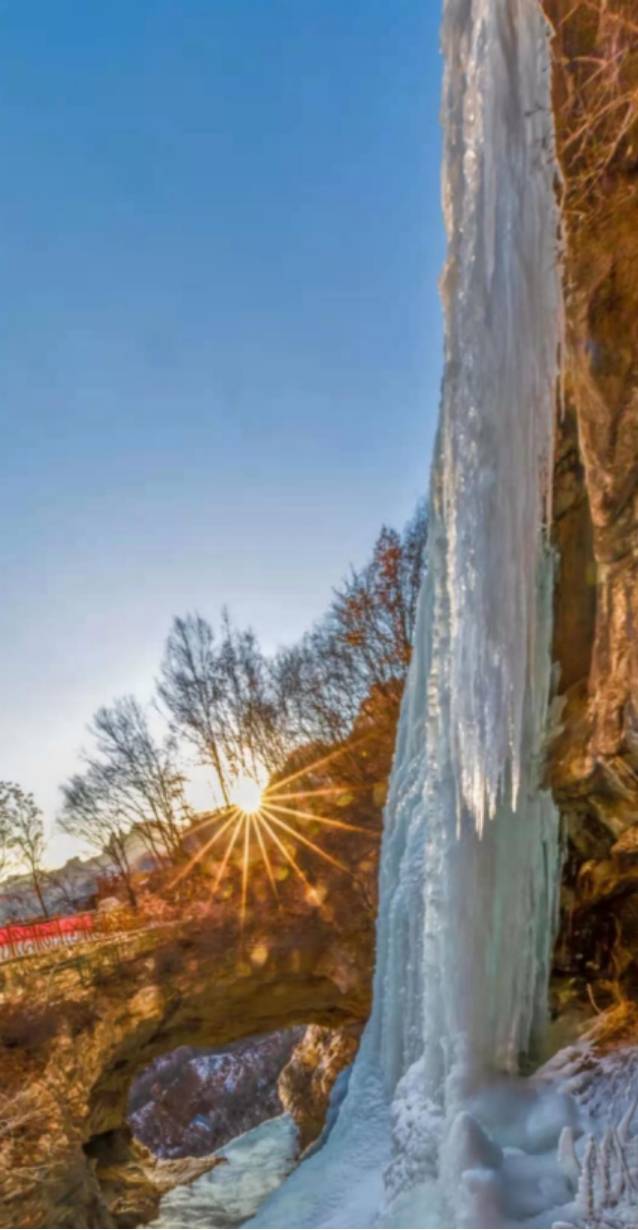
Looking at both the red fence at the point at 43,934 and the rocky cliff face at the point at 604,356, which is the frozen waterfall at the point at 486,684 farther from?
the red fence at the point at 43,934

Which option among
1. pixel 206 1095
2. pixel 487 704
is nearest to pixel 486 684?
pixel 487 704

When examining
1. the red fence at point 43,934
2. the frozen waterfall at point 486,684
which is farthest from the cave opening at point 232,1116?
the frozen waterfall at point 486,684

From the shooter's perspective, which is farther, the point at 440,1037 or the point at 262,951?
the point at 262,951

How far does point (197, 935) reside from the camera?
1447cm

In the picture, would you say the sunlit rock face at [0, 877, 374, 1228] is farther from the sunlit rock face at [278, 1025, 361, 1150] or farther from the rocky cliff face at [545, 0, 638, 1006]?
the rocky cliff face at [545, 0, 638, 1006]

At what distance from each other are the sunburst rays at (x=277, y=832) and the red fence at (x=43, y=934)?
108 inches

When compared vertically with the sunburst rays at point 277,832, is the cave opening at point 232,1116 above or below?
below

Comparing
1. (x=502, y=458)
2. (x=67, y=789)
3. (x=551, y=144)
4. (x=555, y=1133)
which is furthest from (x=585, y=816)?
(x=67, y=789)

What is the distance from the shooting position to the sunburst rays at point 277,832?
1625 centimetres

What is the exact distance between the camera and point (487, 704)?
4.80m

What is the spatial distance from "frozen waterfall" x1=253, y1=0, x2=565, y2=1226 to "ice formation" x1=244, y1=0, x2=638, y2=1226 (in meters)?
0.01

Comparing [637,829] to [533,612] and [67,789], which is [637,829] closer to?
[533,612]

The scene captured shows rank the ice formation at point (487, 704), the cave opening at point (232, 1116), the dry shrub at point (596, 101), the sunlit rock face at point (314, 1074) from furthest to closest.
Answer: the sunlit rock face at point (314, 1074)
the cave opening at point (232, 1116)
the dry shrub at point (596, 101)
the ice formation at point (487, 704)

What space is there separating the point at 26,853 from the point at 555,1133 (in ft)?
70.2
